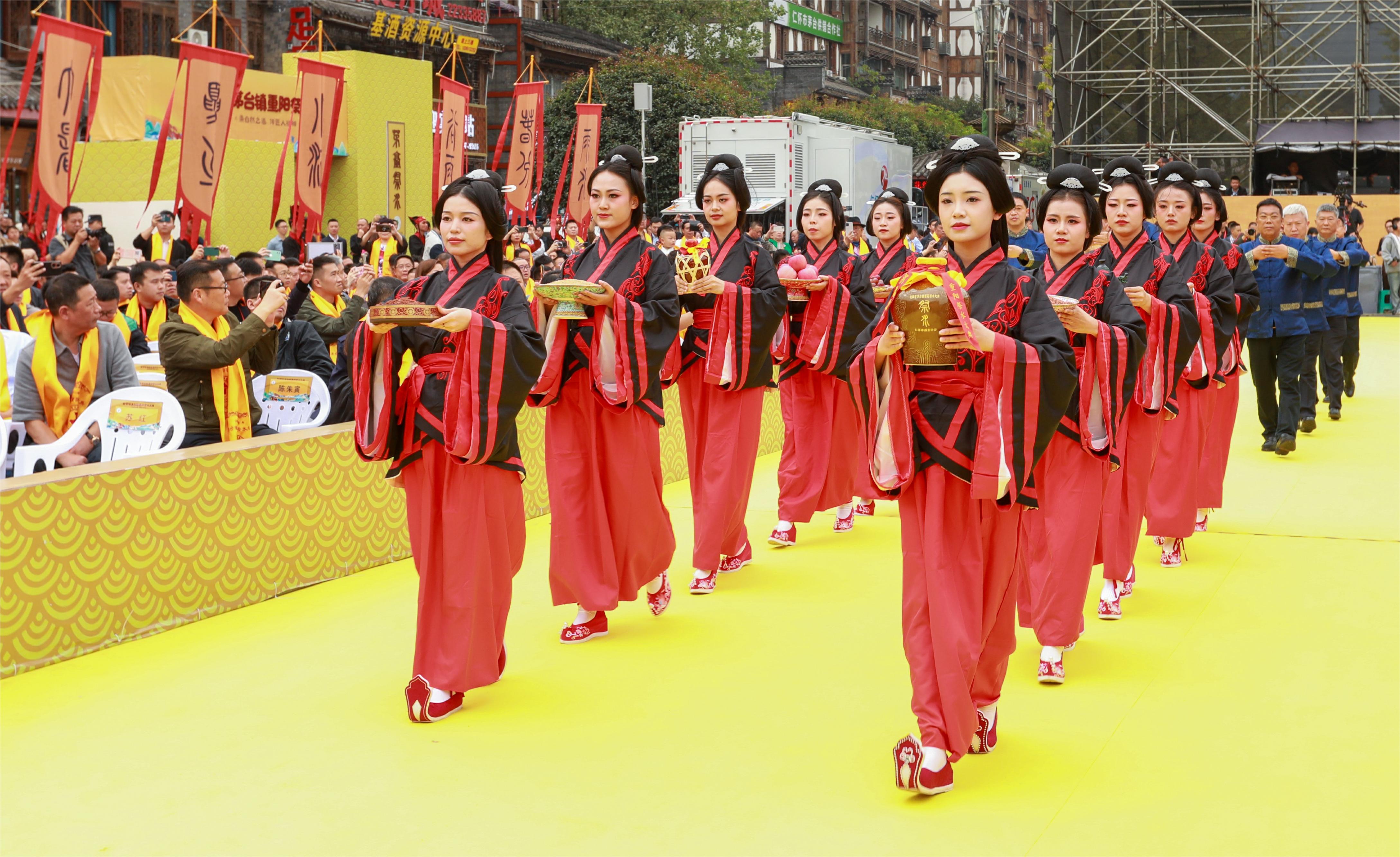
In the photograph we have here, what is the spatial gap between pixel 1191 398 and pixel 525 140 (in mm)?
11434

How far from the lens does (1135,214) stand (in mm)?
5004

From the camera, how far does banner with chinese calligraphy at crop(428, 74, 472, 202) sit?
14.7m

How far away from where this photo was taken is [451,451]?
3992 millimetres

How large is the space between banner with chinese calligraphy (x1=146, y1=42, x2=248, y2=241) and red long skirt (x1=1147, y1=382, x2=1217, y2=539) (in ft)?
31.2

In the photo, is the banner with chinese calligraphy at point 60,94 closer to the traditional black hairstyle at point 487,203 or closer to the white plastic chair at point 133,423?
the white plastic chair at point 133,423

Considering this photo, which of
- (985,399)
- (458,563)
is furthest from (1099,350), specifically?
(458,563)

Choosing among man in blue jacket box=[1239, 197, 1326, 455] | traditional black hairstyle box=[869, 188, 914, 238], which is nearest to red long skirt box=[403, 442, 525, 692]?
traditional black hairstyle box=[869, 188, 914, 238]

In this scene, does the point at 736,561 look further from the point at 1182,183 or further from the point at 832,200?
the point at 1182,183

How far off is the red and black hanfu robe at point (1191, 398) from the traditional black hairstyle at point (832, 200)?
158cm

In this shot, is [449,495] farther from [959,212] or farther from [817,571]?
[817,571]

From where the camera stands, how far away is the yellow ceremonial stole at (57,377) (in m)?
5.68

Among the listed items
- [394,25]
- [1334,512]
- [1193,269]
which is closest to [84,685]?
[1193,269]

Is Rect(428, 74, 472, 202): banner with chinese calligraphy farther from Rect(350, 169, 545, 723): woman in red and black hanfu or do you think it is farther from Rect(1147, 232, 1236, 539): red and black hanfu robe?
Rect(350, 169, 545, 723): woman in red and black hanfu

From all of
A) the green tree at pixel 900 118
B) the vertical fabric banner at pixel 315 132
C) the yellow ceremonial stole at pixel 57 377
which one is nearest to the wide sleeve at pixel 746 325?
the yellow ceremonial stole at pixel 57 377
